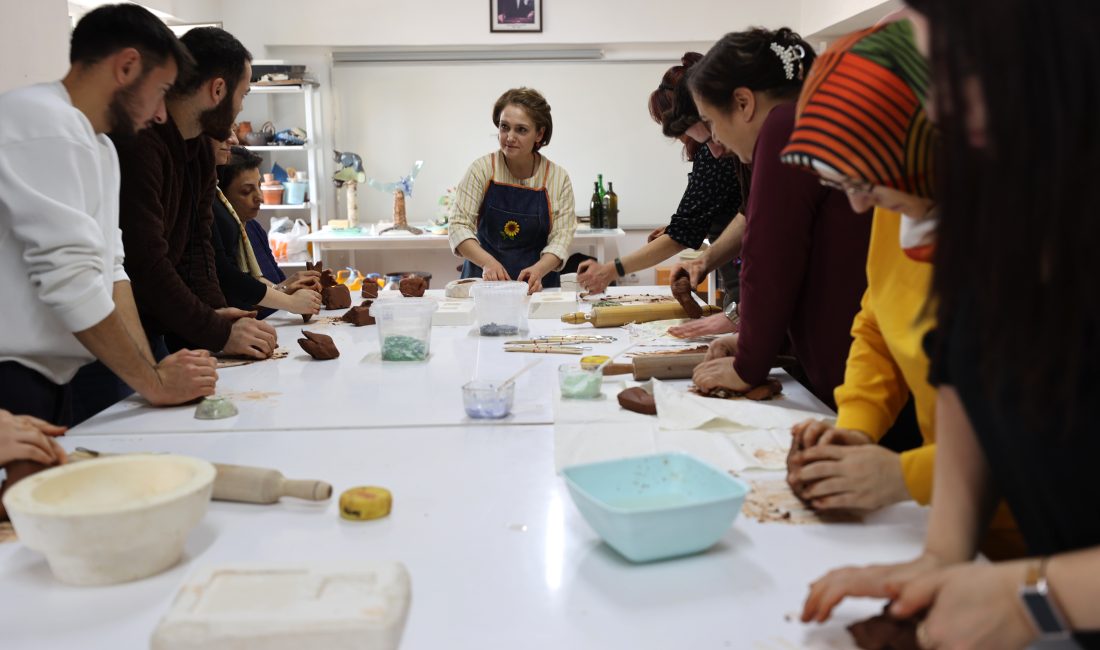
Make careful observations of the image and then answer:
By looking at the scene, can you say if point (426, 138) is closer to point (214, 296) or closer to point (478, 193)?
point (478, 193)

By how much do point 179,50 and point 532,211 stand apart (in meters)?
2.46

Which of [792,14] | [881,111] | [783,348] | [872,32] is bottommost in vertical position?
[783,348]

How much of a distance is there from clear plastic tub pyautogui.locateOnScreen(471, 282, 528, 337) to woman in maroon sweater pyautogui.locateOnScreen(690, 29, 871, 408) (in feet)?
3.38

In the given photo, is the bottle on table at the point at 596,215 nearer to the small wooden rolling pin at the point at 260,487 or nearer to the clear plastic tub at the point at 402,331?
the clear plastic tub at the point at 402,331

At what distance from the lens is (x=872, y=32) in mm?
1298

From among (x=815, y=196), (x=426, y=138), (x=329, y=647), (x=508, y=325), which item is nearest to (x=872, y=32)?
(x=815, y=196)

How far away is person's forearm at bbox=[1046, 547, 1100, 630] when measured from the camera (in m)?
0.85

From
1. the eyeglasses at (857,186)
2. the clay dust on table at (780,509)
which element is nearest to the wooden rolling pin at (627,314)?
the clay dust on table at (780,509)

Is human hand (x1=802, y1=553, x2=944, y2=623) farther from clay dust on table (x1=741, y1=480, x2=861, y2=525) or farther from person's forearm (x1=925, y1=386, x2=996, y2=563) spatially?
clay dust on table (x1=741, y1=480, x2=861, y2=525)

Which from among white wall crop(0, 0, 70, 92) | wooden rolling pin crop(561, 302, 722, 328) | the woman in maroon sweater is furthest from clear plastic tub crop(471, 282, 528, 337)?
white wall crop(0, 0, 70, 92)

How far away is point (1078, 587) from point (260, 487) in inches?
45.7

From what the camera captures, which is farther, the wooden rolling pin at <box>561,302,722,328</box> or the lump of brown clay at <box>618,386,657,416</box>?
the wooden rolling pin at <box>561,302,722,328</box>

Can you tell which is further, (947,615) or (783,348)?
(783,348)

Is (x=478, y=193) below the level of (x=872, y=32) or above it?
below
